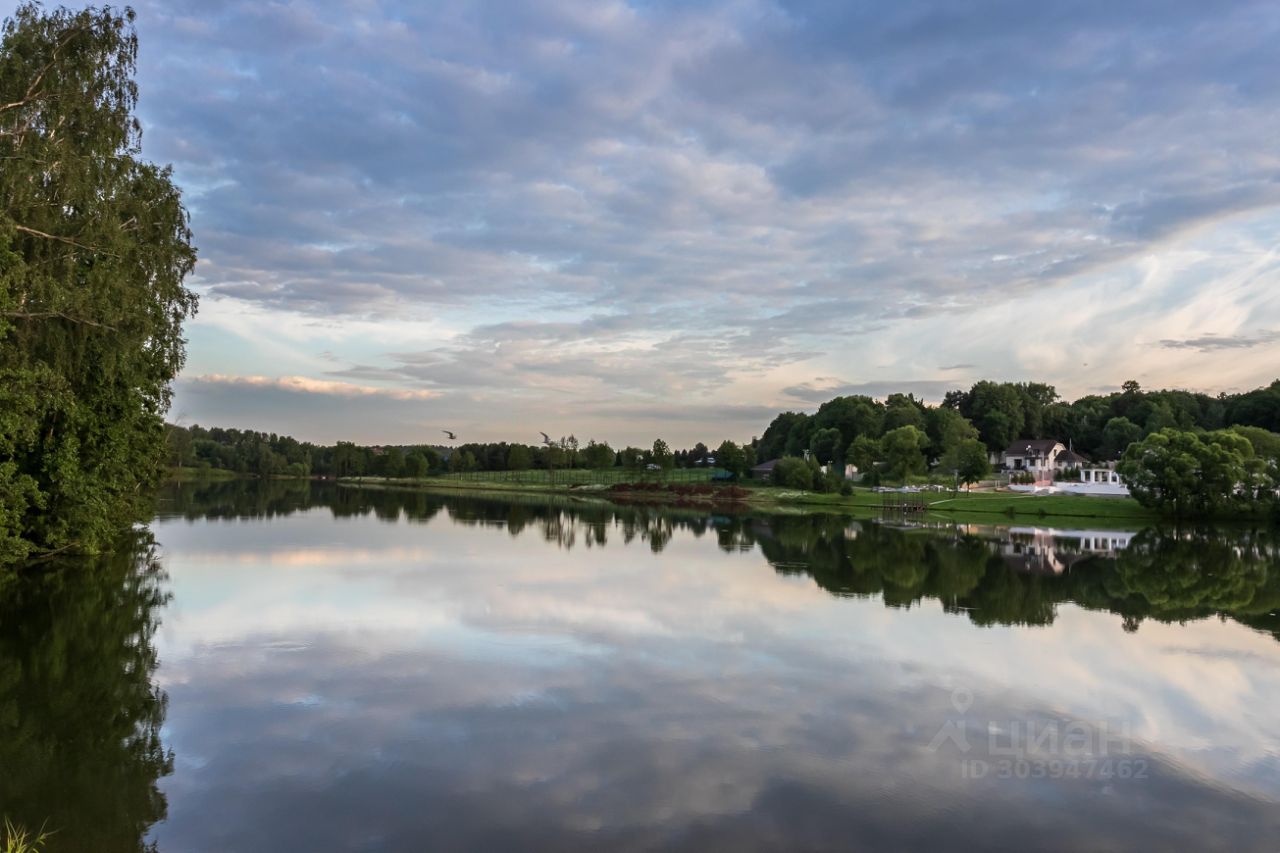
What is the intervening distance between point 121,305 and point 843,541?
3205cm

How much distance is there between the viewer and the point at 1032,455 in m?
109

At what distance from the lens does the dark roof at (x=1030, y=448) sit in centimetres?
10888

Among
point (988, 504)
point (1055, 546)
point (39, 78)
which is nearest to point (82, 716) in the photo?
point (39, 78)

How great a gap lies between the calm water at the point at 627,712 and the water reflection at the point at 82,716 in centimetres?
5

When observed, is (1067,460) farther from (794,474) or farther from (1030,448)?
(794,474)

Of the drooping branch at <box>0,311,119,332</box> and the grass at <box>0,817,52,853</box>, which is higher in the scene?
the drooping branch at <box>0,311,119,332</box>

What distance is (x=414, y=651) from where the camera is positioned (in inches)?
583

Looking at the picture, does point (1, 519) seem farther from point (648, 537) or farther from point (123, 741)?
point (648, 537)

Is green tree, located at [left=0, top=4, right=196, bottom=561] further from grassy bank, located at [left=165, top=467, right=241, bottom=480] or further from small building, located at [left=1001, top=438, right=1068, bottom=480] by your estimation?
grassy bank, located at [left=165, top=467, right=241, bottom=480]

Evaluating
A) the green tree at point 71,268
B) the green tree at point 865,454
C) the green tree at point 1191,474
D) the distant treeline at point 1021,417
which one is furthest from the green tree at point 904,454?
the green tree at point 71,268

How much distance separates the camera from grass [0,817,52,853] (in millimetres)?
6795

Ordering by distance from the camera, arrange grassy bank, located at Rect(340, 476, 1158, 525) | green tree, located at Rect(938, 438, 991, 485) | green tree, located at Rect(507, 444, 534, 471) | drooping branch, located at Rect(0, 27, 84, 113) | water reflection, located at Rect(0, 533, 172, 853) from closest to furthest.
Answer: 1. water reflection, located at Rect(0, 533, 172, 853)
2. drooping branch, located at Rect(0, 27, 84, 113)
3. grassy bank, located at Rect(340, 476, 1158, 525)
4. green tree, located at Rect(938, 438, 991, 485)
5. green tree, located at Rect(507, 444, 534, 471)

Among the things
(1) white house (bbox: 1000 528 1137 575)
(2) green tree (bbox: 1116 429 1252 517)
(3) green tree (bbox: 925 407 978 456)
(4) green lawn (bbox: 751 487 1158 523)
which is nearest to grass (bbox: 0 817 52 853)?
(1) white house (bbox: 1000 528 1137 575)

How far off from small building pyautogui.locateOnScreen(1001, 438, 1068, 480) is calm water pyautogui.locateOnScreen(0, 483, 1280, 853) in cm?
9003
